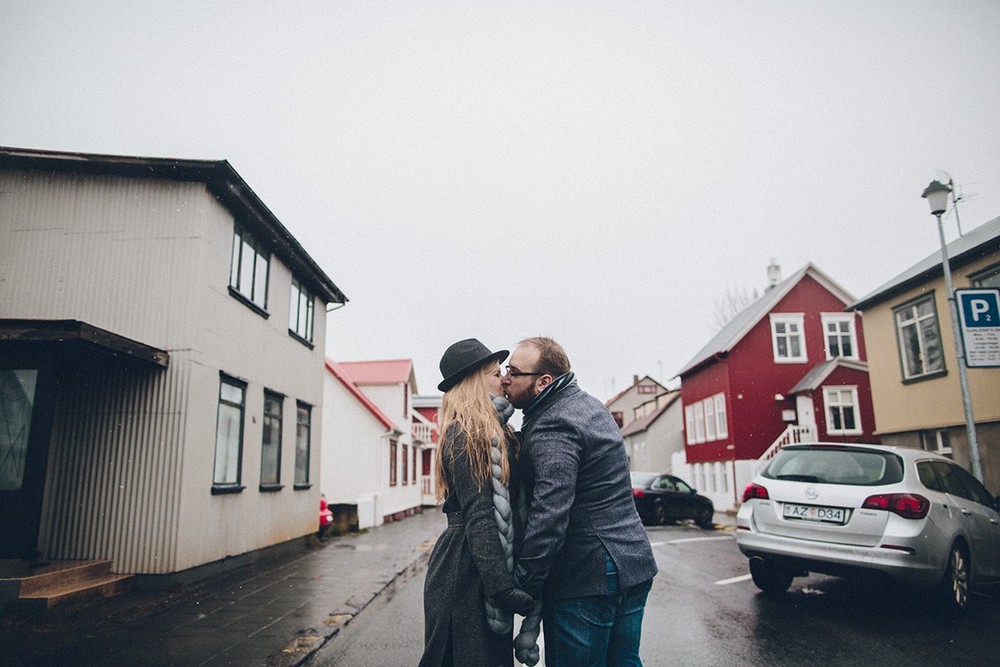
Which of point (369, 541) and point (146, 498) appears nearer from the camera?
point (146, 498)

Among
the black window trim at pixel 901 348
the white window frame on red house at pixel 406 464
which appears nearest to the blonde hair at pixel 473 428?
the black window trim at pixel 901 348

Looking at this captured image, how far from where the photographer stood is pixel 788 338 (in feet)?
90.0

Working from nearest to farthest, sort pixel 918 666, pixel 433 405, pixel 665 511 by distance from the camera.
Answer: pixel 918 666 < pixel 665 511 < pixel 433 405

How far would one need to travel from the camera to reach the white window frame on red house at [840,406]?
2541cm

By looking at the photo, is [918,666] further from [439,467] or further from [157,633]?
[157,633]

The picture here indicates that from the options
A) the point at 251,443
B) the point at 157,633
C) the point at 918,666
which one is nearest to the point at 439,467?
the point at 918,666

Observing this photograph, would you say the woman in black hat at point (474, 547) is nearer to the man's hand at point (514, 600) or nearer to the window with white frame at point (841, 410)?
the man's hand at point (514, 600)

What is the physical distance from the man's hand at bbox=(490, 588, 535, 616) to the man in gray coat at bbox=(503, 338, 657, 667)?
4cm

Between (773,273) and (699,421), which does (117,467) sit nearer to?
(699,421)

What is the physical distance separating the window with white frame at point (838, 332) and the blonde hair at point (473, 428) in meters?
28.2

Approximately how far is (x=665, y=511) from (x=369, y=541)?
838 centimetres

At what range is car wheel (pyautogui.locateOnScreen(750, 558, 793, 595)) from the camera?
7.49 meters

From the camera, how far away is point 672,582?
8.88 metres

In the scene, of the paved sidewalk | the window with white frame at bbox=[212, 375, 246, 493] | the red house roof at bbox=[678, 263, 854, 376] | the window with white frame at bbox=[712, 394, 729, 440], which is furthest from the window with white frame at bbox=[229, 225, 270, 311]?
the window with white frame at bbox=[712, 394, 729, 440]
